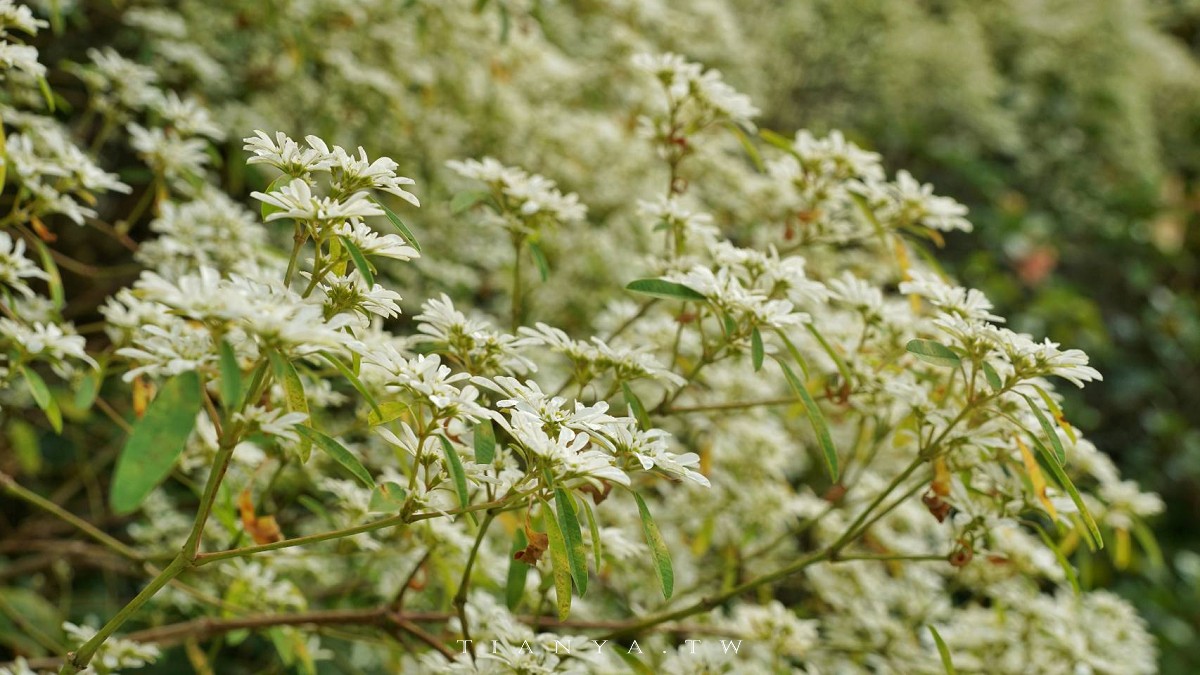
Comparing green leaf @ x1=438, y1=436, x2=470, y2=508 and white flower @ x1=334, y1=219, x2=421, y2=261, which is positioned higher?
white flower @ x1=334, y1=219, x2=421, y2=261

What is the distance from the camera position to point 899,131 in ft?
13.9

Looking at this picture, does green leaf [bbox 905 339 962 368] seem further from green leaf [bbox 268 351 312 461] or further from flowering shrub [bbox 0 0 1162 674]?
green leaf [bbox 268 351 312 461]

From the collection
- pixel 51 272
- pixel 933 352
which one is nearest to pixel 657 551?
pixel 933 352

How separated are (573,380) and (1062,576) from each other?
3.13 feet

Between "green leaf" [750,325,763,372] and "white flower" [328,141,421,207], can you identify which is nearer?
"white flower" [328,141,421,207]

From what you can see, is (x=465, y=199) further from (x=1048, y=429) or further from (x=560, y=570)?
(x=1048, y=429)

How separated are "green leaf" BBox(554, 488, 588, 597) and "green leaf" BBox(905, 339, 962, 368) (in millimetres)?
350

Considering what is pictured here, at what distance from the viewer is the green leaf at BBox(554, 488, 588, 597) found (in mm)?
743

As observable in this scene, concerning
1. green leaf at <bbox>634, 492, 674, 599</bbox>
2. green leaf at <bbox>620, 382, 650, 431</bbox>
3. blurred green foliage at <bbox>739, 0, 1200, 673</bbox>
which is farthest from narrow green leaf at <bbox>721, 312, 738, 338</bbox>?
blurred green foliage at <bbox>739, 0, 1200, 673</bbox>

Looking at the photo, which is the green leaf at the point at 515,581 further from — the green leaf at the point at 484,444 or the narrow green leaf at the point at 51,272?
the narrow green leaf at the point at 51,272

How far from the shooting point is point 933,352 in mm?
885

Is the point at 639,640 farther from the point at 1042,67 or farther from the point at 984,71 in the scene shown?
the point at 1042,67

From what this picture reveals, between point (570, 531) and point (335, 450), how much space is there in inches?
7.7

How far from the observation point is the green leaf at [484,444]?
0.75 metres
